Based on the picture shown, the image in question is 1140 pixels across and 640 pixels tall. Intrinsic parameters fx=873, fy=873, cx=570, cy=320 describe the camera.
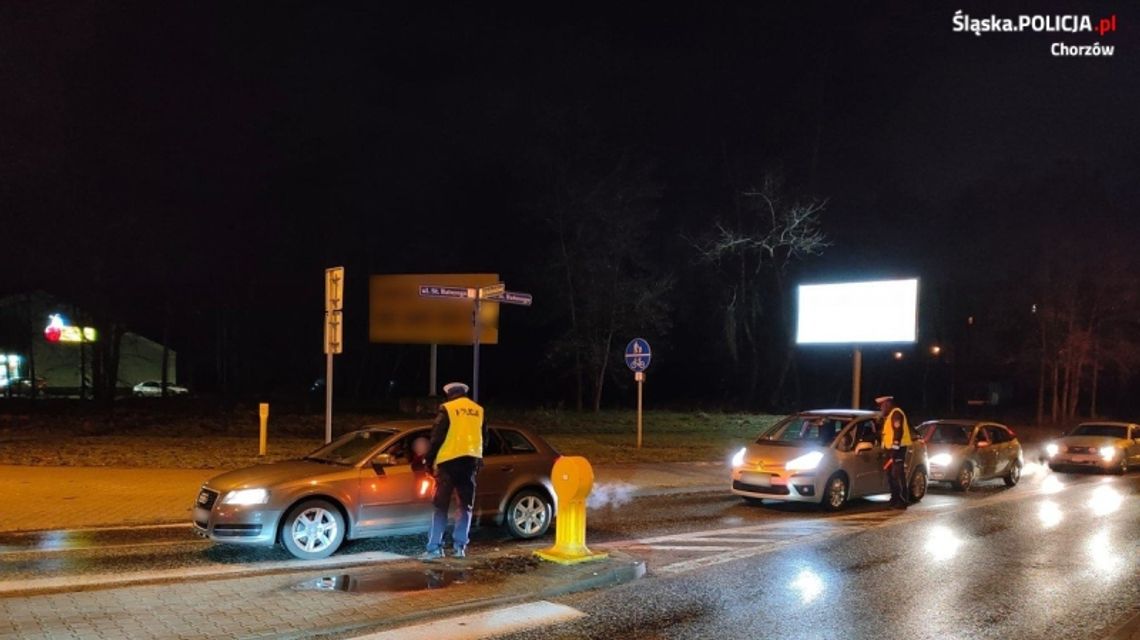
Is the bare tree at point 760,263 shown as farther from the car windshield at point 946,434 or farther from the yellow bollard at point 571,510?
the yellow bollard at point 571,510

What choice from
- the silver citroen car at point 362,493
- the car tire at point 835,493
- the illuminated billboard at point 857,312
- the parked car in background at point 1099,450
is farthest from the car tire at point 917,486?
the illuminated billboard at point 857,312

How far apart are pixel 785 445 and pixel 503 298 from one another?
538cm

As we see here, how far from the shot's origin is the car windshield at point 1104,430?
21625 mm

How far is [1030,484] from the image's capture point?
59.3ft

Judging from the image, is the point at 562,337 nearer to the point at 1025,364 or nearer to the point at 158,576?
the point at 1025,364

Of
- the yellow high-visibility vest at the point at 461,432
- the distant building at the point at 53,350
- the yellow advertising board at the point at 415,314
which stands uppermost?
the yellow advertising board at the point at 415,314

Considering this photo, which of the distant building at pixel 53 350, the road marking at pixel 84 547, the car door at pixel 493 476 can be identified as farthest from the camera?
the distant building at pixel 53 350

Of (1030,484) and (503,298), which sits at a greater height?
(503,298)

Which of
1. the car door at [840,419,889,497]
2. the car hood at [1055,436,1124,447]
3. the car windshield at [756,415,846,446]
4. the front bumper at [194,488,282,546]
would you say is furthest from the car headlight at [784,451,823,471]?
the car hood at [1055,436,1124,447]

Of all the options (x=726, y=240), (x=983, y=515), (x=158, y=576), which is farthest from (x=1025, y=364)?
(x=158, y=576)

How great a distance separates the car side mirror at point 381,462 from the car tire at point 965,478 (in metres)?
11.6

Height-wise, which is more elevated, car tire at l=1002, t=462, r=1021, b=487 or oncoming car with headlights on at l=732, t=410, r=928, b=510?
oncoming car with headlights on at l=732, t=410, r=928, b=510

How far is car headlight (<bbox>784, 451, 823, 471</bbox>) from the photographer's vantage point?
12625mm

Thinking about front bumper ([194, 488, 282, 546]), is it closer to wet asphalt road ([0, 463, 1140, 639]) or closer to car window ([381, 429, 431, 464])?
wet asphalt road ([0, 463, 1140, 639])
